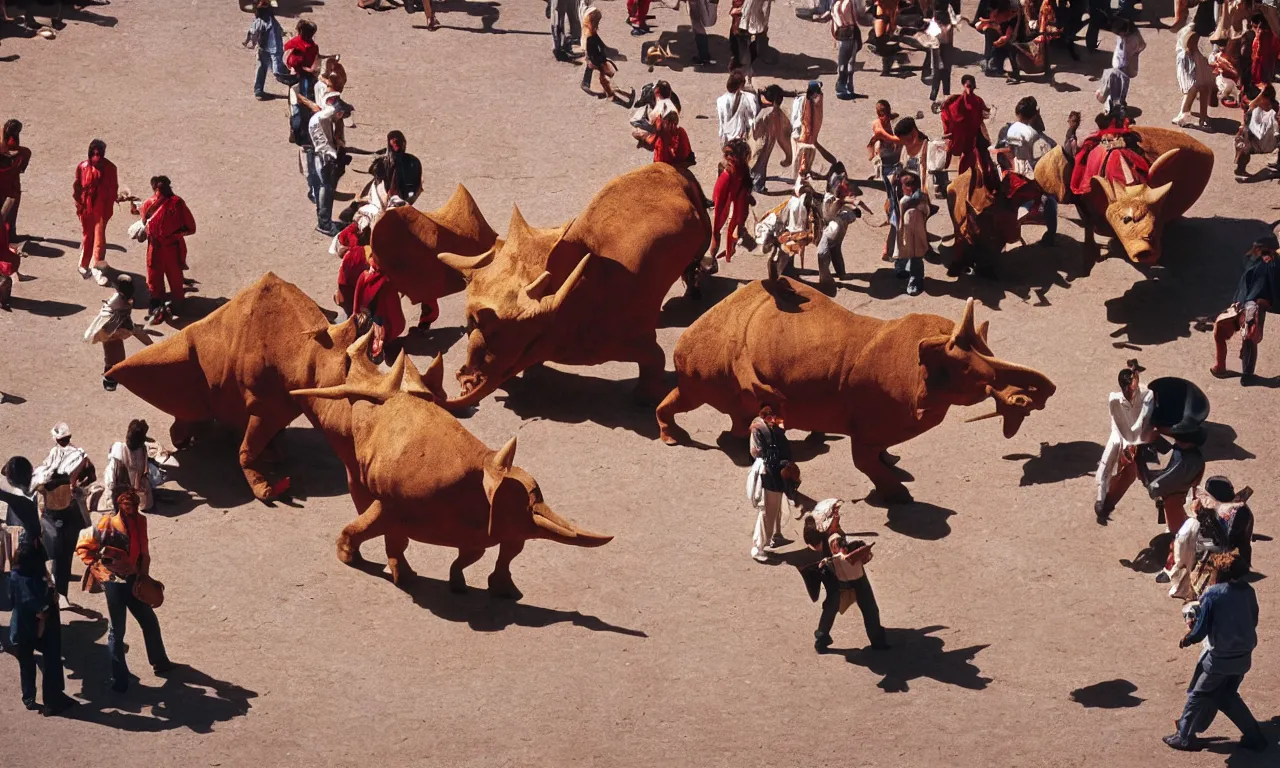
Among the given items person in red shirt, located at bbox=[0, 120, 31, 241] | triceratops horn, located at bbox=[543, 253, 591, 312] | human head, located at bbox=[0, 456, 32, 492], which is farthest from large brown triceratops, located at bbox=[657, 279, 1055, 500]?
person in red shirt, located at bbox=[0, 120, 31, 241]

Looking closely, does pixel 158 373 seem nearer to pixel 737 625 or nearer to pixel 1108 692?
pixel 737 625

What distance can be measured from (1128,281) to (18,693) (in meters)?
14.0

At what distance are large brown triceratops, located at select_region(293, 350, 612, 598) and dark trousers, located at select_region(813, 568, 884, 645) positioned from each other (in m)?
2.09

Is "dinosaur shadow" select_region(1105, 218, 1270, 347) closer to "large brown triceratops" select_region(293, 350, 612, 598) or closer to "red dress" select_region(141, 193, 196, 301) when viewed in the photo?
"large brown triceratops" select_region(293, 350, 612, 598)

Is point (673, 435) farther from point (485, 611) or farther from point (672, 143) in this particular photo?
point (672, 143)

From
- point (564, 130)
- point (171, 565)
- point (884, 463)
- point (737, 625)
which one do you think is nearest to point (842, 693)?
point (737, 625)

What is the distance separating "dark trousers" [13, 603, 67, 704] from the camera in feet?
64.2

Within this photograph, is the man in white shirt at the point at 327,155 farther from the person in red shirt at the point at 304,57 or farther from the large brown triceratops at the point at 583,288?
the large brown triceratops at the point at 583,288

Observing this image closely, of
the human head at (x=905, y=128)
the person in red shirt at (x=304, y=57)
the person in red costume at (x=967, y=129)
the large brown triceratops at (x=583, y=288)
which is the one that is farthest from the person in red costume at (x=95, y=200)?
the person in red costume at (x=967, y=129)

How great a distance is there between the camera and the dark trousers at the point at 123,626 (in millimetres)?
19703

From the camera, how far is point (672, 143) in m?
27.5

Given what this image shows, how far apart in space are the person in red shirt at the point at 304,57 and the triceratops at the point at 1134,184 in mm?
9675

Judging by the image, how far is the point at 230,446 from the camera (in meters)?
24.5

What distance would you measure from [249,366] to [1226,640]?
407 inches
